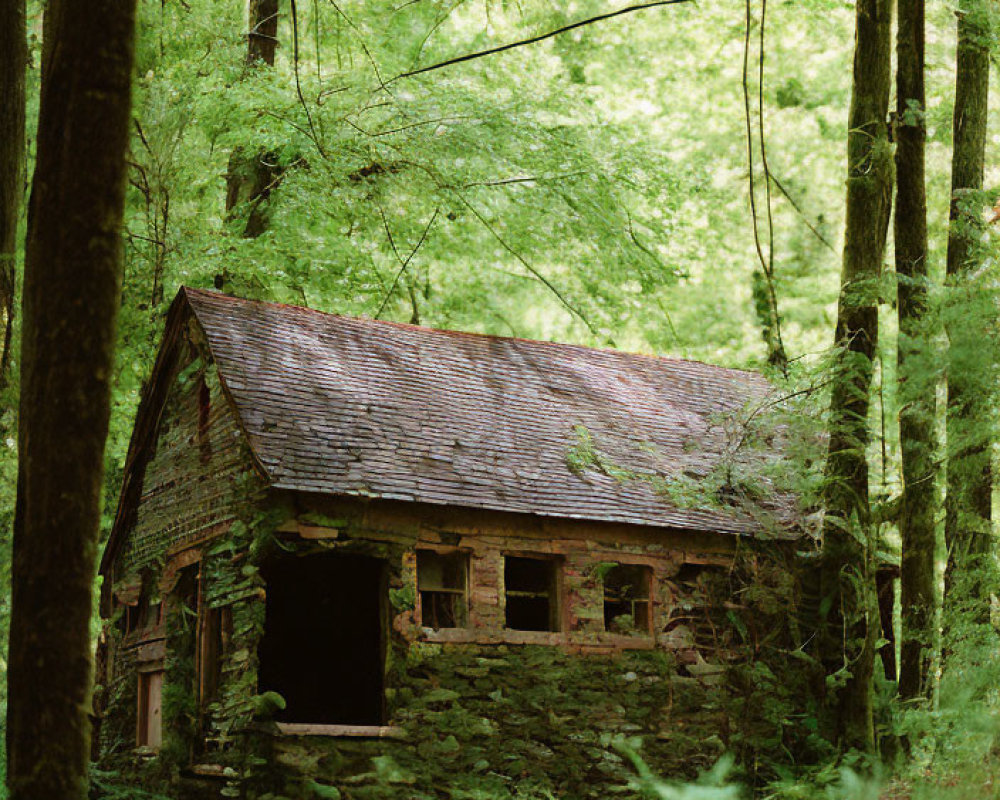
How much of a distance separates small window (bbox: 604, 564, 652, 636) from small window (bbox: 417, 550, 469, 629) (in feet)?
6.22

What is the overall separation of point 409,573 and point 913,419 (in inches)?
214

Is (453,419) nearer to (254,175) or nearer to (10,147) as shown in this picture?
(10,147)

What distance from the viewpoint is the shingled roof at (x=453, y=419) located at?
41.5 ft

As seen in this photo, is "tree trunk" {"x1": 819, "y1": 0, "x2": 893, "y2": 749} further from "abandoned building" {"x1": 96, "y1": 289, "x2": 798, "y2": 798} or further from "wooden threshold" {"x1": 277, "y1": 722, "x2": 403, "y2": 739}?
"wooden threshold" {"x1": 277, "y1": 722, "x2": 403, "y2": 739}

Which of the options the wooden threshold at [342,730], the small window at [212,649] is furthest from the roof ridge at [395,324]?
the wooden threshold at [342,730]

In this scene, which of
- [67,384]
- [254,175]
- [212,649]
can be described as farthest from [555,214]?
[67,384]

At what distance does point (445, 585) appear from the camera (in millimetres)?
13109

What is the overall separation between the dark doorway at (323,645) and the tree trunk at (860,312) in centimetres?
626

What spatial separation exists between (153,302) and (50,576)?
10.0 meters

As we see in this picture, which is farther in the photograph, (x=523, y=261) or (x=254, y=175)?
(x=254, y=175)

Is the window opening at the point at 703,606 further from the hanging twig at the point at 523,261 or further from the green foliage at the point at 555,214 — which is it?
the hanging twig at the point at 523,261

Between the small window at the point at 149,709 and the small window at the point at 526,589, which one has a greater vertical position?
the small window at the point at 526,589

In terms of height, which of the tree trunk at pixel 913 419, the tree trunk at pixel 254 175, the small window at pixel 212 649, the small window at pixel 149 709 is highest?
the tree trunk at pixel 254 175

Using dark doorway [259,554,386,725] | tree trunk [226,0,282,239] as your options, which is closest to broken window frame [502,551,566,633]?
dark doorway [259,554,386,725]
